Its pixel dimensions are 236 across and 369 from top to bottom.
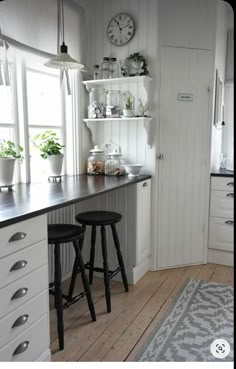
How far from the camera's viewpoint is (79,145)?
3.17 m

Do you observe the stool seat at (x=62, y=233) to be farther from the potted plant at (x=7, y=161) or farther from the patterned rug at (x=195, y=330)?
the patterned rug at (x=195, y=330)

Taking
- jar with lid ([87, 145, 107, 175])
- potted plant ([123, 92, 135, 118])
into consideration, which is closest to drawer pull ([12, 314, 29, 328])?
jar with lid ([87, 145, 107, 175])

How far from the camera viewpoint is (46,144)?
2.79m

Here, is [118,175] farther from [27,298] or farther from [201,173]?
[27,298]

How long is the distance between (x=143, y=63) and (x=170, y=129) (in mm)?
625

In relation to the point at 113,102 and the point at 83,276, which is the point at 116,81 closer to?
the point at 113,102

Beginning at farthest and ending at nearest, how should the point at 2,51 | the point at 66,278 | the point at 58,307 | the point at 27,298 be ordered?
the point at 66,278 < the point at 2,51 < the point at 58,307 < the point at 27,298

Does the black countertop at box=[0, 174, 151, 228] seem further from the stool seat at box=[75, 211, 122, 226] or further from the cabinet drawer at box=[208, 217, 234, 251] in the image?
the cabinet drawer at box=[208, 217, 234, 251]

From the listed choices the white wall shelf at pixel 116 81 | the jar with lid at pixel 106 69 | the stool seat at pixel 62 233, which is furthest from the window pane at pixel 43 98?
the stool seat at pixel 62 233

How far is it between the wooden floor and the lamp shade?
1761mm

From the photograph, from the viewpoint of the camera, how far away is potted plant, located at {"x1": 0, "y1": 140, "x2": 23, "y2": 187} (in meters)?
2.31

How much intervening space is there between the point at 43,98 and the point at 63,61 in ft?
2.28

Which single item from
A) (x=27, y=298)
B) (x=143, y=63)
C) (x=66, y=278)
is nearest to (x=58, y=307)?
(x=27, y=298)

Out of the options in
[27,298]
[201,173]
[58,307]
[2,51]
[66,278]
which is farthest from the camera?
[201,173]
